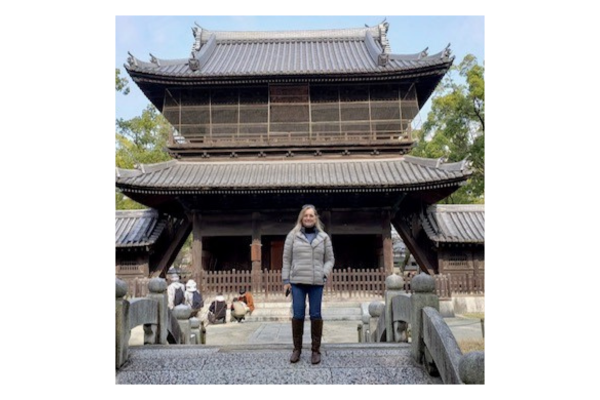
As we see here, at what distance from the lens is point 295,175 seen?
11.9 metres

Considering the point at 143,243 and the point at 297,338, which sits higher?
the point at 143,243

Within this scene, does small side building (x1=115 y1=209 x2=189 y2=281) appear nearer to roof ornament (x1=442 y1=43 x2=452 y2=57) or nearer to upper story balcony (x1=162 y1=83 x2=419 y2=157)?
upper story balcony (x1=162 y1=83 x2=419 y2=157)

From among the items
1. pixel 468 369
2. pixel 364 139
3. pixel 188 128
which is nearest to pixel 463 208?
pixel 364 139

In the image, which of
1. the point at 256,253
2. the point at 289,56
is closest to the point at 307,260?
the point at 256,253

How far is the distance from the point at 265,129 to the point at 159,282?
9008 millimetres

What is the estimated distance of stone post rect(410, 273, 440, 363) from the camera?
11.1 ft

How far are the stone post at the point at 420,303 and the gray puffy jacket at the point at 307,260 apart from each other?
785 mm

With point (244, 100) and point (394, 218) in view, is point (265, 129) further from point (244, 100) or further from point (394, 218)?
point (394, 218)

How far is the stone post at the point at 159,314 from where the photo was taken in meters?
4.47

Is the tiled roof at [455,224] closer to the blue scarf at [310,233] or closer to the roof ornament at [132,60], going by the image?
the blue scarf at [310,233]

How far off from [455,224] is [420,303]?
10.8 m

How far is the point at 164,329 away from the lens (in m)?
4.61

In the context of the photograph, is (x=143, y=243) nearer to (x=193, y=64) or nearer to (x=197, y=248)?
(x=197, y=248)

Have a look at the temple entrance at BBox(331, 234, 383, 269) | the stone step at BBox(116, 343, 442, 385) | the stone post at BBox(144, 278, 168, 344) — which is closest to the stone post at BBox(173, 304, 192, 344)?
the stone post at BBox(144, 278, 168, 344)
